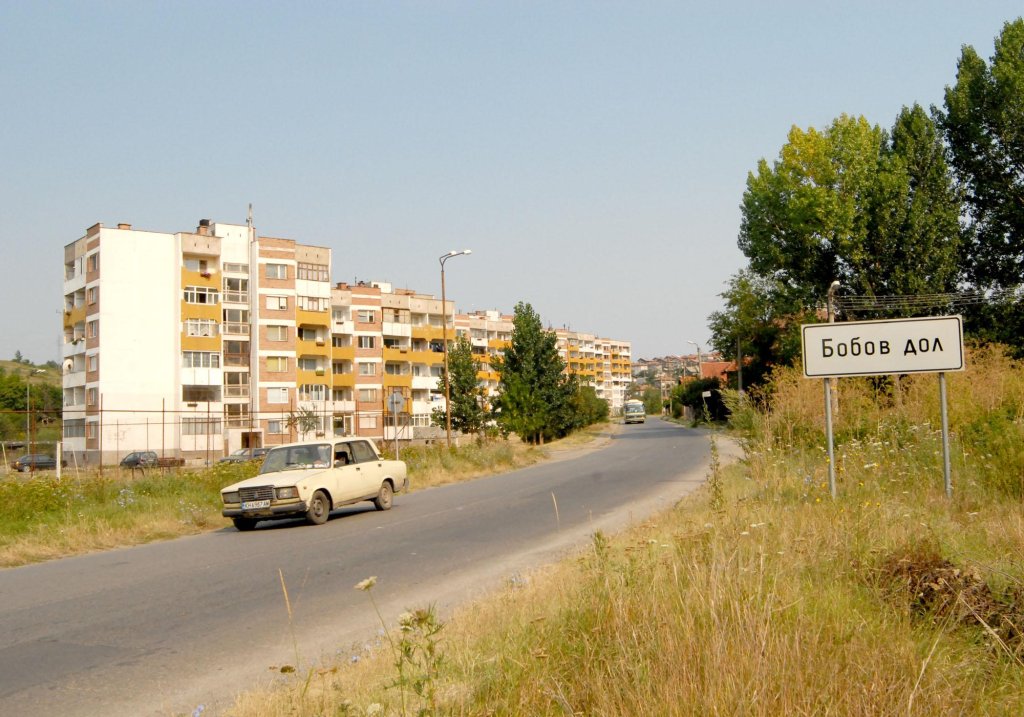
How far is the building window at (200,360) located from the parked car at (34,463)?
1424 inches

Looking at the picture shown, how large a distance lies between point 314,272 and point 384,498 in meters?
61.3

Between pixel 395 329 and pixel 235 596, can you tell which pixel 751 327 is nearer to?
pixel 395 329

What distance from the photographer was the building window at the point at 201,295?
229 feet

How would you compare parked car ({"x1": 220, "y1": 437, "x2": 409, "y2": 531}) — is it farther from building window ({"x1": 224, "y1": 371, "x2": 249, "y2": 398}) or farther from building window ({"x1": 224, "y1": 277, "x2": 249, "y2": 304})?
building window ({"x1": 224, "y1": 277, "x2": 249, "y2": 304})

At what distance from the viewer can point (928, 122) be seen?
48.6m

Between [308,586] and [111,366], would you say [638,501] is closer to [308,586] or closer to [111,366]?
[308,586]

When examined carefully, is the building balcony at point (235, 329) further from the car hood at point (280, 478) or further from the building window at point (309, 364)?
the car hood at point (280, 478)

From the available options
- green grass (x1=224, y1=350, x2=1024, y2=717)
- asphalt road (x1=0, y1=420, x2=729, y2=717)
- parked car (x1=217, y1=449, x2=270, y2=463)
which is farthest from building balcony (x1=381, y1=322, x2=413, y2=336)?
green grass (x1=224, y1=350, x2=1024, y2=717)

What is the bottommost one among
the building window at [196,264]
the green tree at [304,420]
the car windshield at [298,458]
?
the car windshield at [298,458]

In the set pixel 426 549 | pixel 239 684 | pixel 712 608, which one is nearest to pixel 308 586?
pixel 426 549

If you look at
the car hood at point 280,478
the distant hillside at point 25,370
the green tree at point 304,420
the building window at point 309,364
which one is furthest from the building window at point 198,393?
the distant hillside at point 25,370

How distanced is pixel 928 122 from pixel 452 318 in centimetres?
8165

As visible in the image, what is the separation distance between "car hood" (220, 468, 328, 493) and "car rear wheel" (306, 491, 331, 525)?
43 centimetres

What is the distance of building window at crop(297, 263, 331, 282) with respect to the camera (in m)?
77.8
